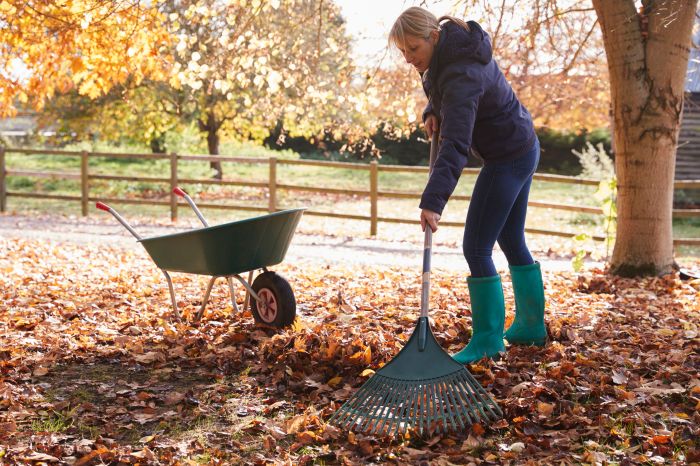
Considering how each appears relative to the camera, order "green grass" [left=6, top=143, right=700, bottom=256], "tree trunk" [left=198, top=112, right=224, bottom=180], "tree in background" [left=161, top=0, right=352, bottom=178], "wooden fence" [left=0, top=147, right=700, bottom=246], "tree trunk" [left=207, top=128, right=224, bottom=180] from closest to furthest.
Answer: "wooden fence" [left=0, top=147, right=700, bottom=246], "tree in background" [left=161, top=0, right=352, bottom=178], "green grass" [left=6, top=143, right=700, bottom=256], "tree trunk" [left=198, top=112, right=224, bottom=180], "tree trunk" [left=207, top=128, right=224, bottom=180]

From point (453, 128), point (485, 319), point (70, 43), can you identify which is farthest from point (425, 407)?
point (70, 43)

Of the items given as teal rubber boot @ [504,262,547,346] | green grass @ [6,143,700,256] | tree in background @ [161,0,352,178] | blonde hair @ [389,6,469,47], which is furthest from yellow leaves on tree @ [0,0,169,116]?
green grass @ [6,143,700,256]

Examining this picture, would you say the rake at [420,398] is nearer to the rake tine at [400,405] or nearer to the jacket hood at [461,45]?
the rake tine at [400,405]

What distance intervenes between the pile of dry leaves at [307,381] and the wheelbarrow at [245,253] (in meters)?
0.16

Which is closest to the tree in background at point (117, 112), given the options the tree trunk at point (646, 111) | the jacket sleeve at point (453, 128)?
the tree trunk at point (646, 111)

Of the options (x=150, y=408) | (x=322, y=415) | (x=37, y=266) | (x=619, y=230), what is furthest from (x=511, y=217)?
(x=37, y=266)

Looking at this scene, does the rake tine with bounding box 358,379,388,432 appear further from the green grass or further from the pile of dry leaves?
the green grass

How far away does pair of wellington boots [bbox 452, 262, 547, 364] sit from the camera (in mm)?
3814

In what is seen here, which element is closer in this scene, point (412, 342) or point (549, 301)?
point (412, 342)

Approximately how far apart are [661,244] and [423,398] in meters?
4.33

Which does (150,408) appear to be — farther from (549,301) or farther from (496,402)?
(549,301)

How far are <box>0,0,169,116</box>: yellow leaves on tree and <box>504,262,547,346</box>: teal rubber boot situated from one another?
4.69 m

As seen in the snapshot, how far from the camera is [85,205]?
14039 millimetres

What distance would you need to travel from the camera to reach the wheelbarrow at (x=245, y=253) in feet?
14.4
